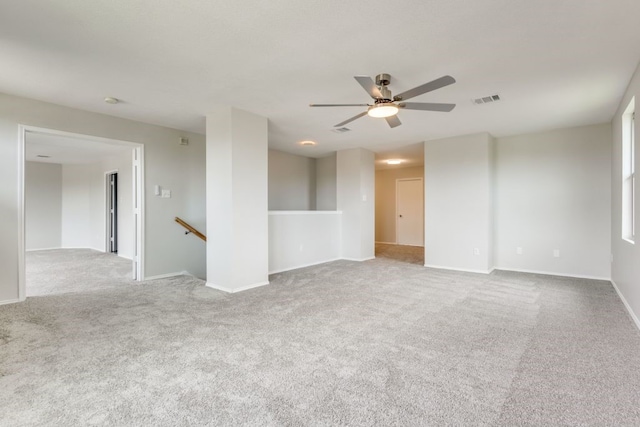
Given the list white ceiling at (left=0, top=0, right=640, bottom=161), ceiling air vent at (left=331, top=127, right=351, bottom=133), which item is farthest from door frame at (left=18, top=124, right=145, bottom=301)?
ceiling air vent at (left=331, top=127, right=351, bottom=133)

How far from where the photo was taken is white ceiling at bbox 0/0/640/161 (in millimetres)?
2062

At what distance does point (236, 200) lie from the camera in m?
4.07

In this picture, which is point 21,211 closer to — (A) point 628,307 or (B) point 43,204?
(B) point 43,204

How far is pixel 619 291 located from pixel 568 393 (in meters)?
3.05

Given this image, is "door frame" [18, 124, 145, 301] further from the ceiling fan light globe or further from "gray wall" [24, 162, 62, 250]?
"gray wall" [24, 162, 62, 250]

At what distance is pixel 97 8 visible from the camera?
2.03 m

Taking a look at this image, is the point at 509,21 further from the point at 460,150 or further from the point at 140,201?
the point at 140,201

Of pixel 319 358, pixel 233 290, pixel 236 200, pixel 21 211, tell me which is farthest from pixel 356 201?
pixel 21 211

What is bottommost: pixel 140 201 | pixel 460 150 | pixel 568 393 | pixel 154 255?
pixel 568 393

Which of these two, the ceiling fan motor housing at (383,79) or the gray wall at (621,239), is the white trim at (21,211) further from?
the gray wall at (621,239)

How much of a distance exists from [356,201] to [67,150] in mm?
6498

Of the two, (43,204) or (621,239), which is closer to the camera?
(621,239)

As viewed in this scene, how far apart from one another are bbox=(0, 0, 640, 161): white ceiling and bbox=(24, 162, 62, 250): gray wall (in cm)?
646

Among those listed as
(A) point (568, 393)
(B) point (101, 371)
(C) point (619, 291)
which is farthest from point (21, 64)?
(C) point (619, 291)
